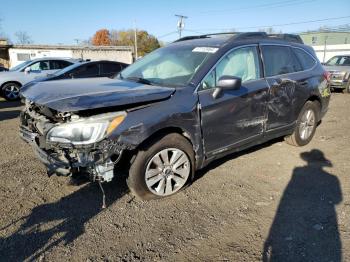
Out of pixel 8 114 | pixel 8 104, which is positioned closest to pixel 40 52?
pixel 8 104

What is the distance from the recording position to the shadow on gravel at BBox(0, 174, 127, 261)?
9.61ft

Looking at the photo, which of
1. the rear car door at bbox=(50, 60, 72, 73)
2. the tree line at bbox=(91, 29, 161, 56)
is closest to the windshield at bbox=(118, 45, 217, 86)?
the rear car door at bbox=(50, 60, 72, 73)

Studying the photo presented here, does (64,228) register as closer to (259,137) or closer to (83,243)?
(83,243)

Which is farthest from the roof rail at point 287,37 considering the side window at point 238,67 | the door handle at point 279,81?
the side window at point 238,67

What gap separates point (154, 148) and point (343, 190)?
2.45 meters

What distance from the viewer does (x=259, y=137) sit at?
4.79m

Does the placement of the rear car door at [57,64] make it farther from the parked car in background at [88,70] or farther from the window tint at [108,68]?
the window tint at [108,68]

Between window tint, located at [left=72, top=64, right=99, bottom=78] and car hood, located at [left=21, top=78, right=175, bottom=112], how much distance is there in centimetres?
626

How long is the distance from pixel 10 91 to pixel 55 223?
10502 millimetres

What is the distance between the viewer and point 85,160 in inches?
129

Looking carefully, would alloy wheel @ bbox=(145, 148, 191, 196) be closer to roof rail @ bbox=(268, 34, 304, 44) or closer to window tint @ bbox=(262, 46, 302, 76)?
window tint @ bbox=(262, 46, 302, 76)

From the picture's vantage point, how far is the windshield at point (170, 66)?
13.4 ft

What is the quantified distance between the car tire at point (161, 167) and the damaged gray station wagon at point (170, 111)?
1cm

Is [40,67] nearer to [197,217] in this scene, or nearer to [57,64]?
[57,64]
